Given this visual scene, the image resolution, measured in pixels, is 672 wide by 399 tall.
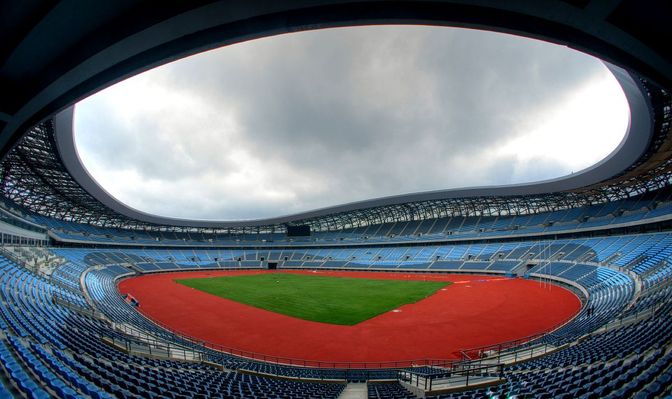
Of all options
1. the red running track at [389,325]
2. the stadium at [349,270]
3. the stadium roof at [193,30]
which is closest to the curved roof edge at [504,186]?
the stadium at [349,270]

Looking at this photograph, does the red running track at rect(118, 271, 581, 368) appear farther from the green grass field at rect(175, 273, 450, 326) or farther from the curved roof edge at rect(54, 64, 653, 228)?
the curved roof edge at rect(54, 64, 653, 228)

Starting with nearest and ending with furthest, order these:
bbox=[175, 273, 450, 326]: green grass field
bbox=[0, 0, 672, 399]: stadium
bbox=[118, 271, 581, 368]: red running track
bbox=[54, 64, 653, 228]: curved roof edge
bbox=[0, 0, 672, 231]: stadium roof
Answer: bbox=[0, 0, 672, 231]: stadium roof
bbox=[0, 0, 672, 399]: stadium
bbox=[54, 64, 653, 228]: curved roof edge
bbox=[118, 271, 581, 368]: red running track
bbox=[175, 273, 450, 326]: green grass field

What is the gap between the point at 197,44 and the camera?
5156 mm

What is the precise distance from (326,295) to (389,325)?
47.7 ft

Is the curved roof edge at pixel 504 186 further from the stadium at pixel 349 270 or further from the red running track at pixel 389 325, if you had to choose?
the red running track at pixel 389 325

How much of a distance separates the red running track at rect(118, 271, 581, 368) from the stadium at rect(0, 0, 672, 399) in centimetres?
22

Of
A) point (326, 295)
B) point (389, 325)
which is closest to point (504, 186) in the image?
point (326, 295)

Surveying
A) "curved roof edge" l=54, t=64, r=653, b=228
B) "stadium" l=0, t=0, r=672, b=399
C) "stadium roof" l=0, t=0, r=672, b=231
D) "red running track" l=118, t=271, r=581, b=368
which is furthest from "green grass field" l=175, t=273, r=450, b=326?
"stadium roof" l=0, t=0, r=672, b=231

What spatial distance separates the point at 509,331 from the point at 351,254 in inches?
2083

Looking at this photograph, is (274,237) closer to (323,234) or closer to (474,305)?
(323,234)

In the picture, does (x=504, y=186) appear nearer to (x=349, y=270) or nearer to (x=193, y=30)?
(x=349, y=270)

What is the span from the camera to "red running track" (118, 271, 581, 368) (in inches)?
764

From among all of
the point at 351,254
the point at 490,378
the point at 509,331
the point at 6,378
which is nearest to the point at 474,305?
the point at 509,331

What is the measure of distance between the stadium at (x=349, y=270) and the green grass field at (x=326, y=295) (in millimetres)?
398
